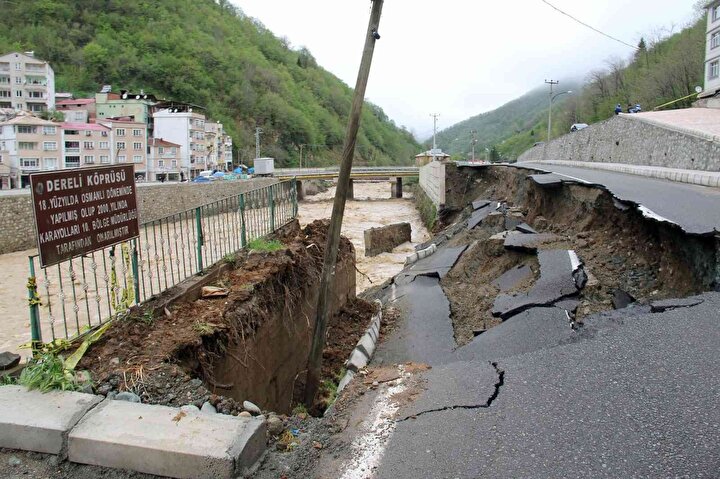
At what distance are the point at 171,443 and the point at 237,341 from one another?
2.89m

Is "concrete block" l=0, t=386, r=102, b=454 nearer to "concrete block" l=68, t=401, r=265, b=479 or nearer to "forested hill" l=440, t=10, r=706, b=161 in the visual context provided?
"concrete block" l=68, t=401, r=265, b=479

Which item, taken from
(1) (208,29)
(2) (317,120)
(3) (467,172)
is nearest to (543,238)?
(3) (467,172)

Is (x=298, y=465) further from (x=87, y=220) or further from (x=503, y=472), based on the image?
(x=87, y=220)

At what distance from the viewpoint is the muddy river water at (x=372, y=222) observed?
22375 millimetres

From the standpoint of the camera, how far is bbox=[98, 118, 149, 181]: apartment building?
60.9 metres

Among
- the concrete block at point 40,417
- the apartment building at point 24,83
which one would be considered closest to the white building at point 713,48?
the concrete block at point 40,417

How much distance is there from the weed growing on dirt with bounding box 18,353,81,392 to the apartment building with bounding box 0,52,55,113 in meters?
85.1

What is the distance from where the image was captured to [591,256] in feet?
28.6

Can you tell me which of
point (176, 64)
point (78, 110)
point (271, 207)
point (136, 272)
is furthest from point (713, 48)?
point (176, 64)

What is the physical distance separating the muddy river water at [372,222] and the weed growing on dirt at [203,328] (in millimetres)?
6428

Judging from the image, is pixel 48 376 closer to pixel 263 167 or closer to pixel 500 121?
pixel 263 167

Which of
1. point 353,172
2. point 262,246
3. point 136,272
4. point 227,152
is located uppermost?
point 227,152

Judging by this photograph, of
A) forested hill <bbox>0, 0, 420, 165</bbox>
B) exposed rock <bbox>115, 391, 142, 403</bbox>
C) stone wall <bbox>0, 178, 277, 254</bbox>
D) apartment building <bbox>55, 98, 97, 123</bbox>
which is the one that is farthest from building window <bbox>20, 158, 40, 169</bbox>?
exposed rock <bbox>115, 391, 142, 403</bbox>

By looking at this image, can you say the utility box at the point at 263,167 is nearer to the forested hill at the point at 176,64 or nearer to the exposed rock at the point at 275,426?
the forested hill at the point at 176,64
